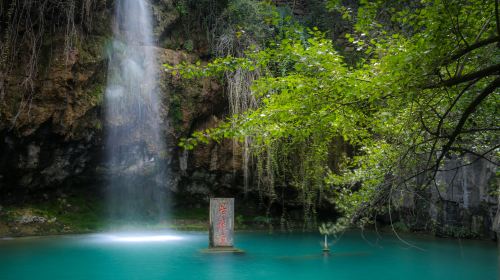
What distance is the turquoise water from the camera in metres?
6.85

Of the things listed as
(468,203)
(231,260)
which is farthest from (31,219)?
(468,203)

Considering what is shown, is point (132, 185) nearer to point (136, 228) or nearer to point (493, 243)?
point (136, 228)

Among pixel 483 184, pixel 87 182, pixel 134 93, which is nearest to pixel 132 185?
pixel 87 182

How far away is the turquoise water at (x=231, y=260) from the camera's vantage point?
270 inches

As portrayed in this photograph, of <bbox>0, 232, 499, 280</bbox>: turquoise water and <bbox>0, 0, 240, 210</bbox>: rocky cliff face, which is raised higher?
<bbox>0, 0, 240, 210</bbox>: rocky cliff face

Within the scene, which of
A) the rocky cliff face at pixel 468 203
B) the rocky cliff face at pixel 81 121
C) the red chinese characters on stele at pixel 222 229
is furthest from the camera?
the rocky cliff face at pixel 468 203

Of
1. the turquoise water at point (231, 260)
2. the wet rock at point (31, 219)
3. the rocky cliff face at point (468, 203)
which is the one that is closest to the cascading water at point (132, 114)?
the wet rock at point (31, 219)

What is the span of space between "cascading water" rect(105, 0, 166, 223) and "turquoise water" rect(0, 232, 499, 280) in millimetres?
2023

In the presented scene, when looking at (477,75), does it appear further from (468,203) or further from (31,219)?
(31,219)

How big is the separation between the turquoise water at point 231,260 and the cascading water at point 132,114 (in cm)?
202

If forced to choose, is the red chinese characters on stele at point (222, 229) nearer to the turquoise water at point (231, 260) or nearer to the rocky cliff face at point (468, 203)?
the turquoise water at point (231, 260)

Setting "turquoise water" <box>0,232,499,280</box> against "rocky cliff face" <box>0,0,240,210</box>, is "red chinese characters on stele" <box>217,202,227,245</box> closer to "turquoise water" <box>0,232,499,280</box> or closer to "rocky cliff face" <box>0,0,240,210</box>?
"turquoise water" <box>0,232,499,280</box>

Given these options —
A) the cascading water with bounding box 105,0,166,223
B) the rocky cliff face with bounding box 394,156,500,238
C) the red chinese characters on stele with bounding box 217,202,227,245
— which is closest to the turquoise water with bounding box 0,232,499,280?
the red chinese characters on stele with bounding box 217,202,227,245

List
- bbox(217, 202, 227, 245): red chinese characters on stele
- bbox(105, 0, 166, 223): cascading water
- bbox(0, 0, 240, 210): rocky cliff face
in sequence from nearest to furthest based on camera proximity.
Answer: bbox(217, 202, 227, 245): red chinese characters on stele < bbox(0, 0, 240, 210): rocky cliff face < bbox(105, 0, 166, 223): cascading water
